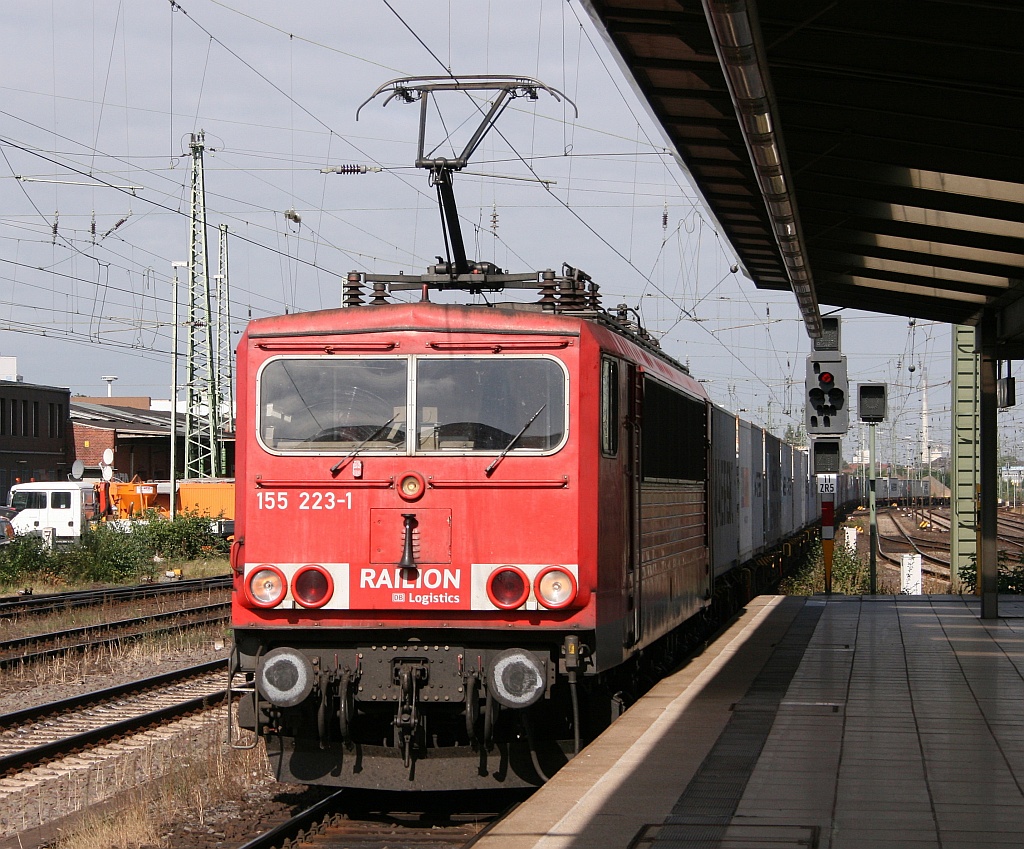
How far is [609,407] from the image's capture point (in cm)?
864

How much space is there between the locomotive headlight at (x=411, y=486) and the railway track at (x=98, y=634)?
8529 mm

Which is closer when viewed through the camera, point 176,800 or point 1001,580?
point 176,800

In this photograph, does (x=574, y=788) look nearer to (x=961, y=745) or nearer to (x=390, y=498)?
(x=390, y=498)

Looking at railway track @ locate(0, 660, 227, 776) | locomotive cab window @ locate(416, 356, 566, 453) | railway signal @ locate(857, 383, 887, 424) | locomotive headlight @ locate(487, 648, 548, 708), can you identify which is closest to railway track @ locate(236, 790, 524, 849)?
locomotive headlight @ locate(487, 648, 548, 708)

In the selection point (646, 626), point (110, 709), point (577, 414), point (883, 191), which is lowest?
point (110, 709)

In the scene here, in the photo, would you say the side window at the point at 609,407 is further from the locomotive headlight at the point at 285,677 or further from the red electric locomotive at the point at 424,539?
the locomotive headlight at the point at 285,677

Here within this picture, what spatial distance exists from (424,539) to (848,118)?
3.97 meters

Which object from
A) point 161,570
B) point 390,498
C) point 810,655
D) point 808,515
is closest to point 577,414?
point 390,498

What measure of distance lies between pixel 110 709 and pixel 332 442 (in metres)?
5.67

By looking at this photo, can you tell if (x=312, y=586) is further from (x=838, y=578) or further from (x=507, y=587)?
(x=838, y=578)

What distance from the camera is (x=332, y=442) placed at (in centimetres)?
838

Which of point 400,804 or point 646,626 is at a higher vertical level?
point 646,626

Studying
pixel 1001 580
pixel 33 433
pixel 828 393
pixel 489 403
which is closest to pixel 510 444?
pixel 489 403

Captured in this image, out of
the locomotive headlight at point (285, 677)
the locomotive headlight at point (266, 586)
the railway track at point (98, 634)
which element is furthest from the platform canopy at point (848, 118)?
the railway track at point (98, 634)
